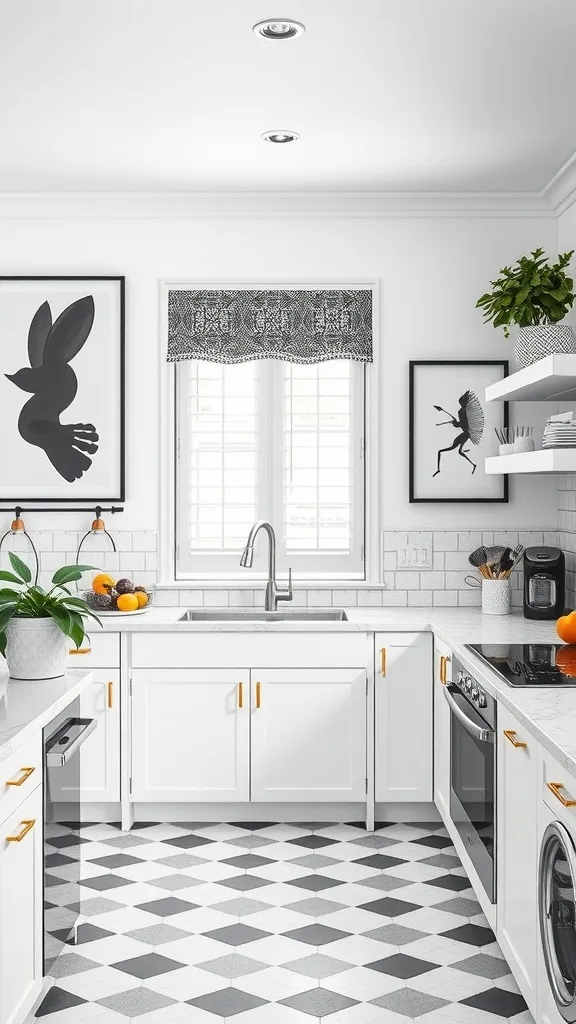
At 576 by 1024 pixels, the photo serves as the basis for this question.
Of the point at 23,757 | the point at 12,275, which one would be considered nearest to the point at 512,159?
the point at 12,275

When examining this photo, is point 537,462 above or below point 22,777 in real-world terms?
above

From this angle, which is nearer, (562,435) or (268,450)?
(562,435)

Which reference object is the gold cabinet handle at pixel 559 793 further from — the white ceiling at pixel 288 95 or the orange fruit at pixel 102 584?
the orange fruit at pixel 102 584

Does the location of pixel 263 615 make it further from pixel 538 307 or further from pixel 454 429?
pixel 538 307

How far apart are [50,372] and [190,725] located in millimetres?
1761

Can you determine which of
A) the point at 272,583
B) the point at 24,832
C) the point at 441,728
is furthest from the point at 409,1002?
the point at 272,583

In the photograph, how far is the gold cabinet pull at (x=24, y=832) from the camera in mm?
2084

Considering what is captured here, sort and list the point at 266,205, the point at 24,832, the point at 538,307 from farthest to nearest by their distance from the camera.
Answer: the point at 266,205, the point at 538,307, the point at 24,832

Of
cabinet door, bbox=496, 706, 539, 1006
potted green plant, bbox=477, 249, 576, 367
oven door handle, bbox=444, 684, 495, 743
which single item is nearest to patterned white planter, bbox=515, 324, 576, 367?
potted green plant, bbox=477, 249, 576, 367


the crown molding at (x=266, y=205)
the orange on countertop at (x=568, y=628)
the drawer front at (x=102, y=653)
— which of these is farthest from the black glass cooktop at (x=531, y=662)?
the crown molding at (x=266, y=205)

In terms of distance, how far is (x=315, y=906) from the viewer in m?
3.20

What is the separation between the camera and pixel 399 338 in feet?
14.5

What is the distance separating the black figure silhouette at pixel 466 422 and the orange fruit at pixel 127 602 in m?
1.53

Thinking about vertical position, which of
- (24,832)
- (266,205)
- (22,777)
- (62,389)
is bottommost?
(24,832)
